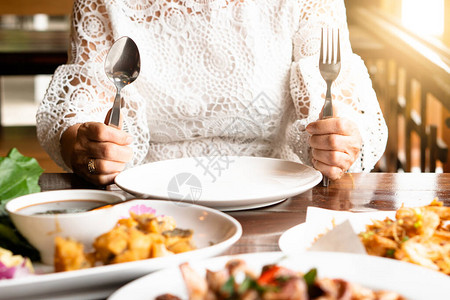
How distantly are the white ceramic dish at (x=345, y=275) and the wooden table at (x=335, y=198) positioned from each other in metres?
0.21

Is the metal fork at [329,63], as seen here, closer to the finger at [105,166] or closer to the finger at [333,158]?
the finger at [333,158]

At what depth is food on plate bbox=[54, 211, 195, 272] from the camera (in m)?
0.71

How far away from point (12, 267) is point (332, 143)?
79cm

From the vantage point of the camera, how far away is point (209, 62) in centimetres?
179

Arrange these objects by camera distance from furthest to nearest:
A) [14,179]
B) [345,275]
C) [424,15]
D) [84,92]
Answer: [424,15]
[84,92]
[14,179]
[345,275]

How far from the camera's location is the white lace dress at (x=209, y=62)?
1.75m

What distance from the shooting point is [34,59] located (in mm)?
3621

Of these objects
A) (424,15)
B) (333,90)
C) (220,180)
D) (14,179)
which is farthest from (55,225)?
(424,15)

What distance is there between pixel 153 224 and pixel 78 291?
5.3 inches

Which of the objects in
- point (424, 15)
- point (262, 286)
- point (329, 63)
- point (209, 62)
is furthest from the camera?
point (424, 15)

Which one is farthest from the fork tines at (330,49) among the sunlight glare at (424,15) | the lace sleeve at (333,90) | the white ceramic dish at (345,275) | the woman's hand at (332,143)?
the sunlight glare at (424,15)

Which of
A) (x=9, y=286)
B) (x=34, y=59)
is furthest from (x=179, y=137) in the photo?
(x=34, y=59)

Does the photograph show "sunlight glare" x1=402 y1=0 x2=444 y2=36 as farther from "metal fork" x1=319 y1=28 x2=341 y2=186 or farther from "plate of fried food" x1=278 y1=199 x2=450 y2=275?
"plate of fried food" x1=278 y1=199 x2=450 y2=275

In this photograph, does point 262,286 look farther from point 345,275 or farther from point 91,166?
point 91,166
